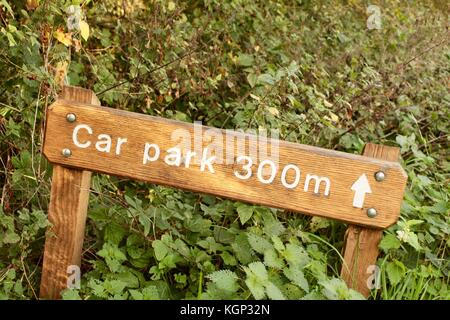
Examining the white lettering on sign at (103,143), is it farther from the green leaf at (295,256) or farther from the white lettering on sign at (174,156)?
the green leaf at (295,256)

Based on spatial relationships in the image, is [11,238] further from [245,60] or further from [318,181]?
[245,60]

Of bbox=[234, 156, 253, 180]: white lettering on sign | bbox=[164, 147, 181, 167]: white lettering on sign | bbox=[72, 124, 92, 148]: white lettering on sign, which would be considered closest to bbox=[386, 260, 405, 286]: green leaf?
bbox=[234, 156, 253, 180]: white lettering on sign

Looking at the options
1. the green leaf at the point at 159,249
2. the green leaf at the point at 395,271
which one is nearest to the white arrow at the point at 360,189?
the green leaf at the point at 395,271

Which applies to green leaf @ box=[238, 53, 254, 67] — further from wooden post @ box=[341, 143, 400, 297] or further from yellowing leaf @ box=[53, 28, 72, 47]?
wooden post @ box=[341, 143, 400, 297]

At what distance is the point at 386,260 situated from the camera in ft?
8.93

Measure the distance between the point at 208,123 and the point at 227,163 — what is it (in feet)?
5.26

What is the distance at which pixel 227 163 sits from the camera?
2.18 meters

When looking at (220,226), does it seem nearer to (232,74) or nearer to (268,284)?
(268,284)

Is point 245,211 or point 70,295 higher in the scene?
point 245,211

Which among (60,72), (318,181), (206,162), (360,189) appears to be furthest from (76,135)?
(360,189)

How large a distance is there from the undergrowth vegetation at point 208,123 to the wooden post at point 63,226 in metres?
0.07

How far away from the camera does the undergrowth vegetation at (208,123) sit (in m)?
2.47

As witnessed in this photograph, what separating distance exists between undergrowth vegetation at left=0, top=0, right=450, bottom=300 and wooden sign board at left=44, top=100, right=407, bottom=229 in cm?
31
